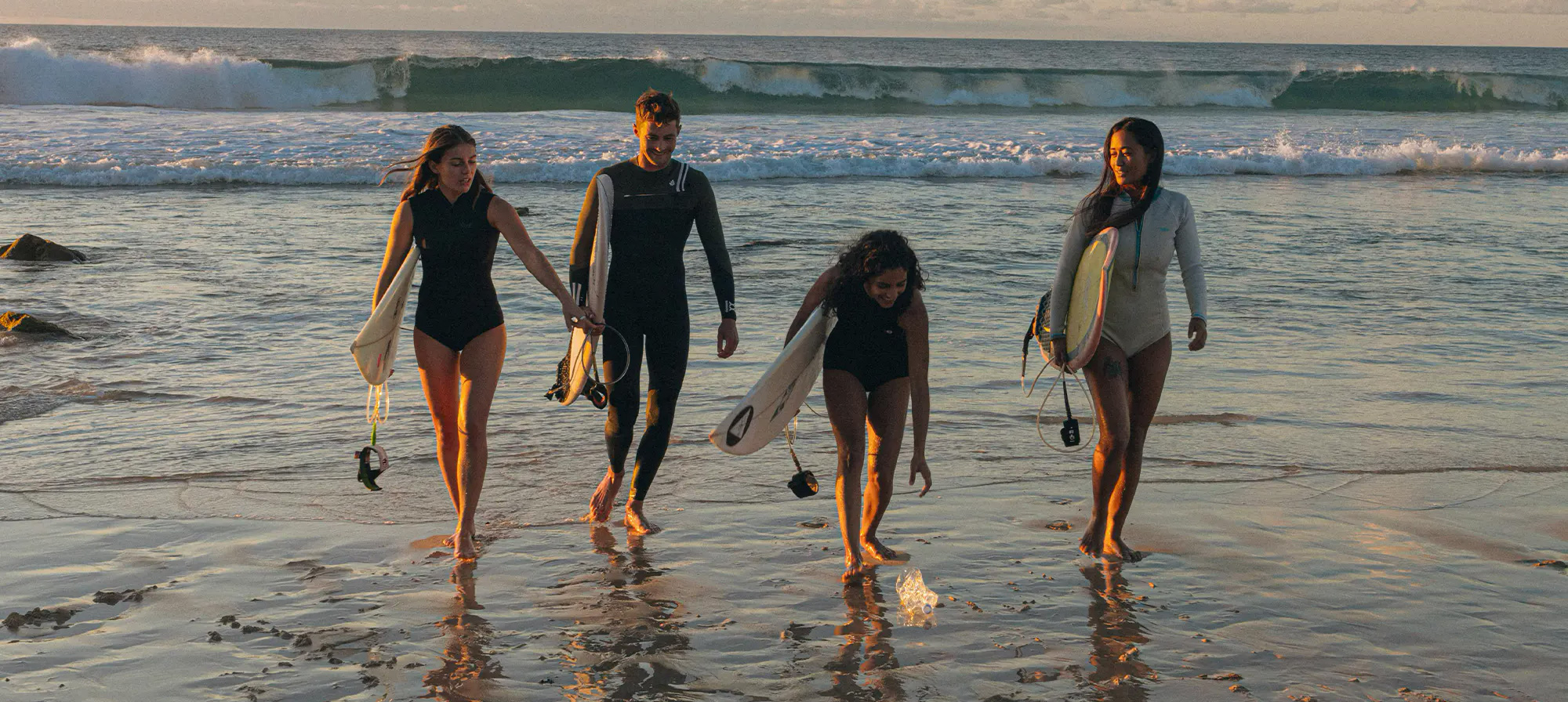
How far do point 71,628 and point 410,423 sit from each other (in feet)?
9.11

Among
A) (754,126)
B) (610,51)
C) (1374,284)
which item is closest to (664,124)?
Result: (1374,284)

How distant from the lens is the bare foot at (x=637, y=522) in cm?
516

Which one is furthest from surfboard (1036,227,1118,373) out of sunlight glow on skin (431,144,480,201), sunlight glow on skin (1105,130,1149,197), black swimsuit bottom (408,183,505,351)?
sunlight glow on skin (431,144,480,201)

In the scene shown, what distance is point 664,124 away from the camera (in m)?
5.01

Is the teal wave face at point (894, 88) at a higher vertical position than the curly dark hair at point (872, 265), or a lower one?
higher

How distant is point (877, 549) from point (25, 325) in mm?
6588

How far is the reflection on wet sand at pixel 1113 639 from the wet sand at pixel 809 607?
Result: 0.01m


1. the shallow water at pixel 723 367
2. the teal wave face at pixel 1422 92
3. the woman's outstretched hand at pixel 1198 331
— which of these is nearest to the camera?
the woman's outstretched hand at pixel 1198 331

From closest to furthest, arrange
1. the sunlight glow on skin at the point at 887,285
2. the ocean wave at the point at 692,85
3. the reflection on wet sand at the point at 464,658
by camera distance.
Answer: the reflection on wet sand at the point at 464,658, the sunlight glow on skin at the point at 887,285, the ocean wave at the point at 692,85

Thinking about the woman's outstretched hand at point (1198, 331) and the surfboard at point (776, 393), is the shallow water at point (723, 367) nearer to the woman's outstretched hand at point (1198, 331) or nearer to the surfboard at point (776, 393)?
the surfboard at point (776, 393)

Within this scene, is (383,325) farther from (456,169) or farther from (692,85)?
(692,85)

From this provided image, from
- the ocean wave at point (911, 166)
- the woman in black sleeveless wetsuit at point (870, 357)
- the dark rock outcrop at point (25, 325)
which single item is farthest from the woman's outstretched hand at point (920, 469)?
the ocean wave at point (911, 166)

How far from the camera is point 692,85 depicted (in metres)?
38.7

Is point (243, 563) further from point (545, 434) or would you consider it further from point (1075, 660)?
point (1075, 660)
